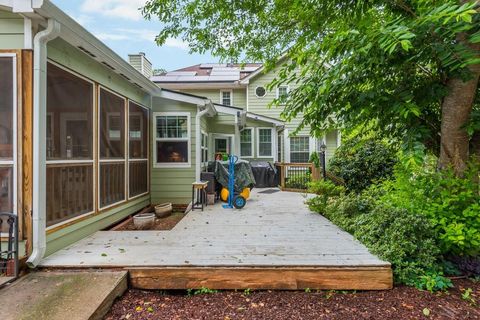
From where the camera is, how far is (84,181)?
3832 millimetres

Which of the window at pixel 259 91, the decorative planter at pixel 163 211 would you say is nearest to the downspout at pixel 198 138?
the decorative planter at pixel 163 211

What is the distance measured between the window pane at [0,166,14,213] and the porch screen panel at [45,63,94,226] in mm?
365

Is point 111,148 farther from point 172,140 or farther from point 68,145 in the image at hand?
point 172,140

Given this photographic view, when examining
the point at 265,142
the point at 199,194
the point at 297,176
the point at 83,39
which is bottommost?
the point at 199,194

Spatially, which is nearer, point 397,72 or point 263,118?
point 397,72

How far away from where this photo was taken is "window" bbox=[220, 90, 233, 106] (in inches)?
500

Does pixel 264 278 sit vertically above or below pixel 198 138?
below

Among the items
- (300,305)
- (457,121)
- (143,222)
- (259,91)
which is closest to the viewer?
(300,305)

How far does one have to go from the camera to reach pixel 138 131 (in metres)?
5.75

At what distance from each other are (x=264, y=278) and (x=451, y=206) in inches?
90.7

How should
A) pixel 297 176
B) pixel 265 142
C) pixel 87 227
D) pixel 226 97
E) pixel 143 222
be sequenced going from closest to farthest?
pixel 87 227 → pixel 143 222 → pixel 297 176 → pixel 265 142 → pixel 226 97

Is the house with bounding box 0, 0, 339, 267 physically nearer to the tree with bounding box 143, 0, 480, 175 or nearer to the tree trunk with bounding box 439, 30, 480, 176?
the tree with bounding box 143, 0, 480, 175

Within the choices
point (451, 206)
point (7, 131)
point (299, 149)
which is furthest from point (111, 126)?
point (299, 149)

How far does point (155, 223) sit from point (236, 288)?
2.89m
